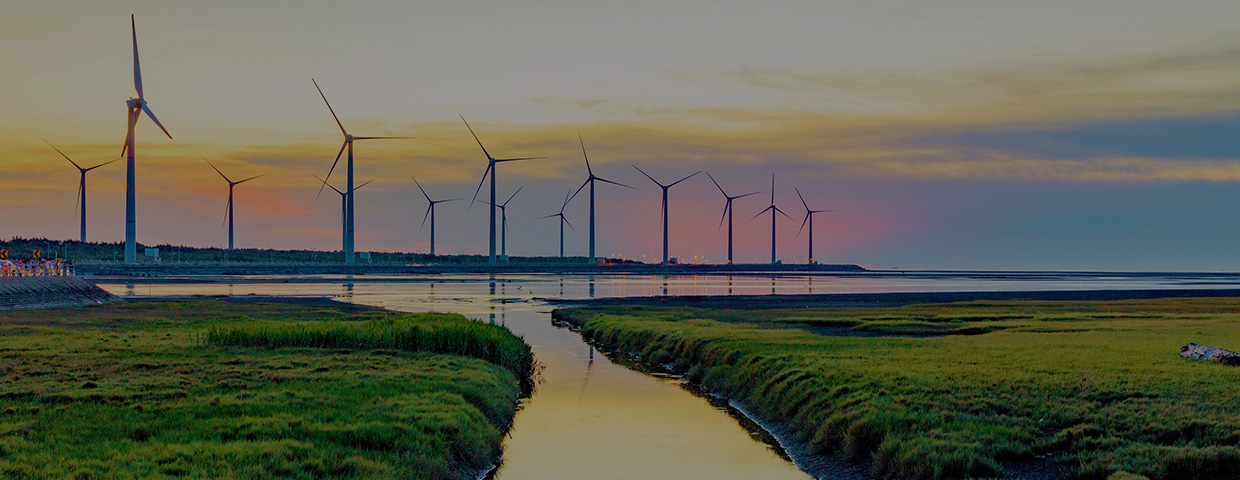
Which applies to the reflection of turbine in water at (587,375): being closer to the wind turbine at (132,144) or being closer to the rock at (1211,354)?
the rock at (1211,354)

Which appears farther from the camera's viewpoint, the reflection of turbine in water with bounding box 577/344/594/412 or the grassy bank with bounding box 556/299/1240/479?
the reflection of turbine in water with bounding box 577/344/594/412

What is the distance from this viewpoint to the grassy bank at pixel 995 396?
22.2m

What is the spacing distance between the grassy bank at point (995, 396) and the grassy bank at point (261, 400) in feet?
30.6

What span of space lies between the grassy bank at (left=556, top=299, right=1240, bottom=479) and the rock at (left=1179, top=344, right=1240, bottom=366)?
699 mm

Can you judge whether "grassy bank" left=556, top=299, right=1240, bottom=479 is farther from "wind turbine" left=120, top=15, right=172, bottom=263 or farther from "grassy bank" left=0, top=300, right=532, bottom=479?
"wind turbine" left=120, top=15, right=172, bottom=263

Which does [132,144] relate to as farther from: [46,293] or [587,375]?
[587,375]

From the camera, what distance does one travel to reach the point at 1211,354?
33375 mm

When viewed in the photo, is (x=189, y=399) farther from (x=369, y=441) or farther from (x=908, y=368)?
(x=908, y=368)

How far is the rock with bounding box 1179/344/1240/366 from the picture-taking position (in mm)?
32062

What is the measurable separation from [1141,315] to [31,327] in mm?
68053

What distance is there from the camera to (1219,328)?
52.1 meters

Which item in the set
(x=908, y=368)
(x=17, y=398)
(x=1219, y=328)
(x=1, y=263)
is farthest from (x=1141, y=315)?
(x=1, y=263)

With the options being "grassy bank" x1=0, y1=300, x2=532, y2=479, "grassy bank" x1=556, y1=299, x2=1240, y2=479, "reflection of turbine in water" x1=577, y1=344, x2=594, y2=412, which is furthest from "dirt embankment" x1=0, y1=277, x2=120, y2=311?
"grassy bank" x1=556, y1=299, x2=1240, y2=479

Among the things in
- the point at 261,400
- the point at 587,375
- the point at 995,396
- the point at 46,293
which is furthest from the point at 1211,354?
the point at 46,293
